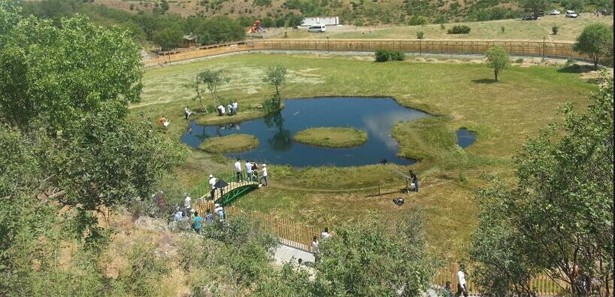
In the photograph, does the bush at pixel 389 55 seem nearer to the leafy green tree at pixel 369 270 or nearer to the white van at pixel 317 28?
the white van at pixel 317 28

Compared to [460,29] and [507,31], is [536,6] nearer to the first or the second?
[507,31]

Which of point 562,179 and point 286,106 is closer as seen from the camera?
point 562,179

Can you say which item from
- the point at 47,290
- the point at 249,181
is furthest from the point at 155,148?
the point at 249,181

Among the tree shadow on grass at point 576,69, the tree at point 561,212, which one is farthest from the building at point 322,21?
the tree at point 561,212

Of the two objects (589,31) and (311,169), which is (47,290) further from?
(589,31)

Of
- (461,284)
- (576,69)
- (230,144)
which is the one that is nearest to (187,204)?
(461,284)

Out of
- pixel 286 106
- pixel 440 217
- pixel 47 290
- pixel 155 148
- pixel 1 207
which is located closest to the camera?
pixel 47 290

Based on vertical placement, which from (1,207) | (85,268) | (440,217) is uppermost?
(1,207)

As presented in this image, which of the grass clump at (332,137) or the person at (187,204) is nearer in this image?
the person at (187,204)
